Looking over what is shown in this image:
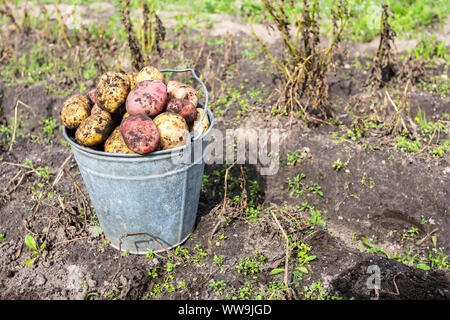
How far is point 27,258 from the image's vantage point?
2586mm

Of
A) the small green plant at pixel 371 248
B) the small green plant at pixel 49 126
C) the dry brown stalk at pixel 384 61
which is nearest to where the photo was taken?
the small green plant at pixel 371 248

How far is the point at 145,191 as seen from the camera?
7.36 feet

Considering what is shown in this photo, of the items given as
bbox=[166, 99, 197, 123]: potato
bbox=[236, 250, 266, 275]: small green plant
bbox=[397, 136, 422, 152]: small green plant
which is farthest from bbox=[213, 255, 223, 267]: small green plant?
bbox=[397, 136, 422, 152]: small green plant

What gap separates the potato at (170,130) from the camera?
2170 millimetres

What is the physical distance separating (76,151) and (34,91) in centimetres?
247

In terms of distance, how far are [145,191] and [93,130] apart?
17.9 inches

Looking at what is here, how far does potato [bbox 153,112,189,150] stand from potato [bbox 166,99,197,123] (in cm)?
9

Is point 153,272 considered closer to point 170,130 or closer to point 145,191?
point 145,191

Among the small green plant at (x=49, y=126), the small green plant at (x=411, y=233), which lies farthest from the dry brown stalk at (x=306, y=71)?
the small green plant at (x=49, y=126)

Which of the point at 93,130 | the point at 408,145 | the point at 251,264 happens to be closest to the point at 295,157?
the point at 408,145

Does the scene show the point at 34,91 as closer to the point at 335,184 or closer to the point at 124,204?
the point at 124,204

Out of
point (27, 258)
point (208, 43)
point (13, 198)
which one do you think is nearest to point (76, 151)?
point (27, 258)

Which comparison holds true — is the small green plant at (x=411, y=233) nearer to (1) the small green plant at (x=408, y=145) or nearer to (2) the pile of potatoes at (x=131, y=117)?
(1) the small green plant at (x=408, y=145)

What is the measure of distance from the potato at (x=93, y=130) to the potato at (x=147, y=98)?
0.52ft
